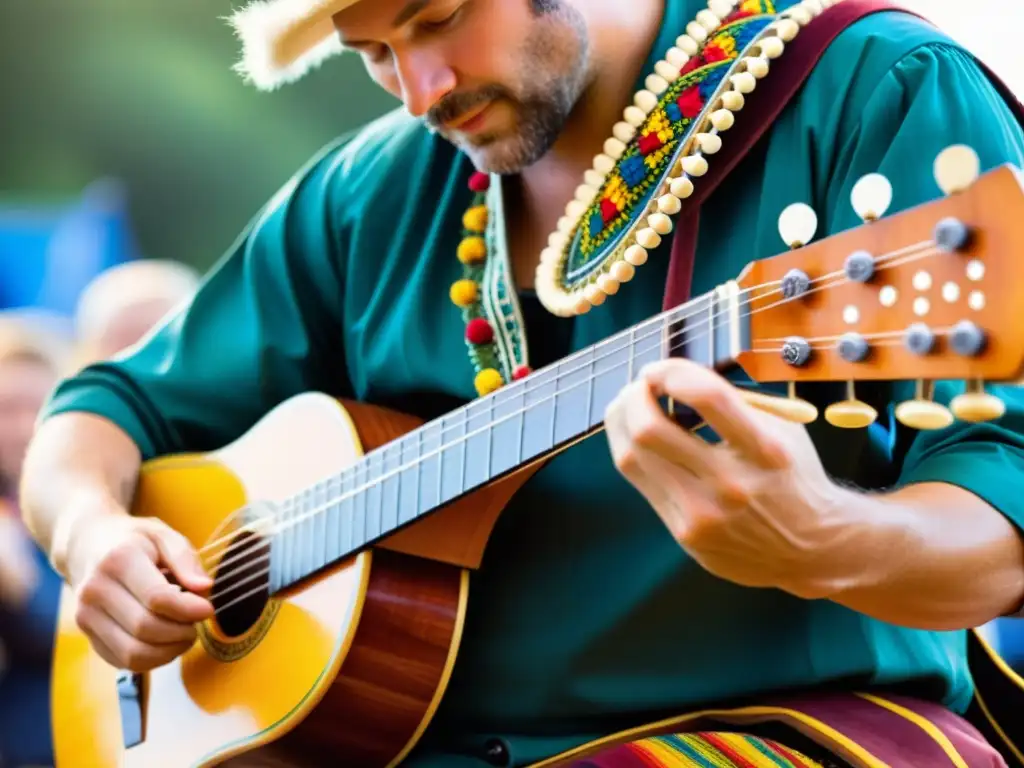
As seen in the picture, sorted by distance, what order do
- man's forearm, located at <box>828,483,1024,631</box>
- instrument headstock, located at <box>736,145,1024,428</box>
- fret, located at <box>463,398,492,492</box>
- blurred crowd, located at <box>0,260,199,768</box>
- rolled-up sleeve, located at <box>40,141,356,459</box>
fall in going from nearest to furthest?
instrument headstock, located at <box>736,145,1024,428</box>
man's forearm, located at <box>828,483,1024,631</box>
fret, located at <box>463,398,492,492</box>
rolled-up sleeve, located at <box>40,141,356,459</box>
blurred crowd, located at <box>0,260,199,768</box>

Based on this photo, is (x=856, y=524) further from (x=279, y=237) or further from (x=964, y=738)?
(x=279, y=237)

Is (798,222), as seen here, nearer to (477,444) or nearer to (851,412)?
(851,412)

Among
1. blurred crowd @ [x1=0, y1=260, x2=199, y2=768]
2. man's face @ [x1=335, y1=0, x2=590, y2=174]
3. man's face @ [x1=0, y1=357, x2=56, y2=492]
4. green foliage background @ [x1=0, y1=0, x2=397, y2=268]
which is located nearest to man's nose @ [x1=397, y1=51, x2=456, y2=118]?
man's face @ [x1=335, y1=0, x2=590, y2=174]

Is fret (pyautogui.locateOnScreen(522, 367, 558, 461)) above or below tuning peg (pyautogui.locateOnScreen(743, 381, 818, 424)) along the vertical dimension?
above

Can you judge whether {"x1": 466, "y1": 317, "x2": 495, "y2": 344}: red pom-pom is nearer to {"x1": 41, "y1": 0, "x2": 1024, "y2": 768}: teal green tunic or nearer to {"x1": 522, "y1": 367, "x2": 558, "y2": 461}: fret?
{"x1": 41, "y1": 0, "x2": 1024, "y2": 768}: teal green tunic

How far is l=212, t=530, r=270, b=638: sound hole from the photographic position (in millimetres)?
1128

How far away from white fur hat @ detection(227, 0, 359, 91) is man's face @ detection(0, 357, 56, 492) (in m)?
1.30

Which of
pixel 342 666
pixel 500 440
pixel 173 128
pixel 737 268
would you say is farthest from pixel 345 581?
pixel 173 128

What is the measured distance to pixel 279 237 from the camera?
4.47ft

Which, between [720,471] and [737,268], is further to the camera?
[737,268]

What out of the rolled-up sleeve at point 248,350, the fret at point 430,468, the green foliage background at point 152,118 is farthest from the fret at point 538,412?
the green foliage background at point 152,118

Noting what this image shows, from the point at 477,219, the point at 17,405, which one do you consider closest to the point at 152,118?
the point at 17,405

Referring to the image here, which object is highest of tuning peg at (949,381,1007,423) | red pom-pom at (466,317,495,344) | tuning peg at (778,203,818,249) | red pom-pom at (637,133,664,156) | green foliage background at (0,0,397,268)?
green foliage background at (0,0,397,268)

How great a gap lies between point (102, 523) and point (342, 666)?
0.31 metres
